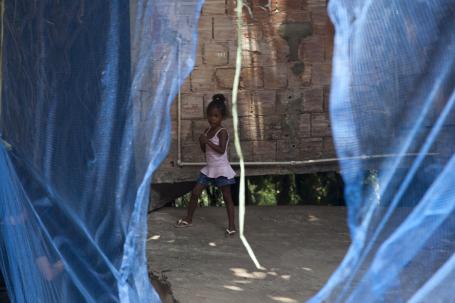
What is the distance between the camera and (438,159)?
2.50 meters

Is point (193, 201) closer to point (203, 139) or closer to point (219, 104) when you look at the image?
point (203, 139)

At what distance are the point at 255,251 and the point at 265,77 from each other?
1.57 meters

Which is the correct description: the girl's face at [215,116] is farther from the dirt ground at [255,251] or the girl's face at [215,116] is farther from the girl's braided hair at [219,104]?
the dirt ground at [255,251]

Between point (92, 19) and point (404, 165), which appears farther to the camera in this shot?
point (92, 19)

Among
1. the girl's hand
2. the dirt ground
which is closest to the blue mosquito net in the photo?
the dirt ground

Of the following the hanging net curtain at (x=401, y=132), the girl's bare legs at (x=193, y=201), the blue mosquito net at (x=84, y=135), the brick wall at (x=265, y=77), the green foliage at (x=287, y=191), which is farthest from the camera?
the green foliage at (x=287, y=191)

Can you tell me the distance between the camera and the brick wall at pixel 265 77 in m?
6.09

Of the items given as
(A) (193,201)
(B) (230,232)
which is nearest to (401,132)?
(B) (230,232)

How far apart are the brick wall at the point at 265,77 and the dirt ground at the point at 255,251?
1.48ft

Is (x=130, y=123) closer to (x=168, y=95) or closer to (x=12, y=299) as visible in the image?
(x=168, y=95)

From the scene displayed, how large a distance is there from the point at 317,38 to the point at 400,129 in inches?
148

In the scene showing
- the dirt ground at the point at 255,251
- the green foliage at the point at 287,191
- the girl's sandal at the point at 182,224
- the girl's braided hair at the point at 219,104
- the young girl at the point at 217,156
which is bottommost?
the dirt ground at the point at 255,251

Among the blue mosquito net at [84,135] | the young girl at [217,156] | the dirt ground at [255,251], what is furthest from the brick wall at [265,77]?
the blue mosquito net at [84,135]

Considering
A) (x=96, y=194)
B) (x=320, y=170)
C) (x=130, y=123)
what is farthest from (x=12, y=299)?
(x=320, y=170)
